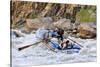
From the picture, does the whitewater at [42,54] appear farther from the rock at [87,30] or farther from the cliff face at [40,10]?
the cliff face at [40,10]

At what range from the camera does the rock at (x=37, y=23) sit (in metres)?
1.91

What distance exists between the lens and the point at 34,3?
192cm

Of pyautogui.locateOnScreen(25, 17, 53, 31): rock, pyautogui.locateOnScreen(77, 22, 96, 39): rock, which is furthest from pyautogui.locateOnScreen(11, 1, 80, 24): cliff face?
pyautogui.locateOnScreen(77, 22, 96, 39): rock

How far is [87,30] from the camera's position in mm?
2088

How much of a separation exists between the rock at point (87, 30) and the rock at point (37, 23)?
34 centimetres

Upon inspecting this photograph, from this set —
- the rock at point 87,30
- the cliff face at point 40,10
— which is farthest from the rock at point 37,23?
the rock at point 87,30

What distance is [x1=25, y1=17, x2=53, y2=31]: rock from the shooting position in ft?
6.25

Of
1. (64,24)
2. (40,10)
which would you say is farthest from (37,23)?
(64,24)

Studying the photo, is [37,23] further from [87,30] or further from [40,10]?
[87,30]

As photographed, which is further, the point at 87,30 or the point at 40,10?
the point at 87,30

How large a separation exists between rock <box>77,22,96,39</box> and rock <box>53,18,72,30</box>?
126mm

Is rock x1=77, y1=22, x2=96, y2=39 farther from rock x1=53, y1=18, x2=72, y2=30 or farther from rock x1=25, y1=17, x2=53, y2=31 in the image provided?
rock x1=25, y1=17, x2=53, y2=31

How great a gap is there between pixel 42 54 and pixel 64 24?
0.39 meters
